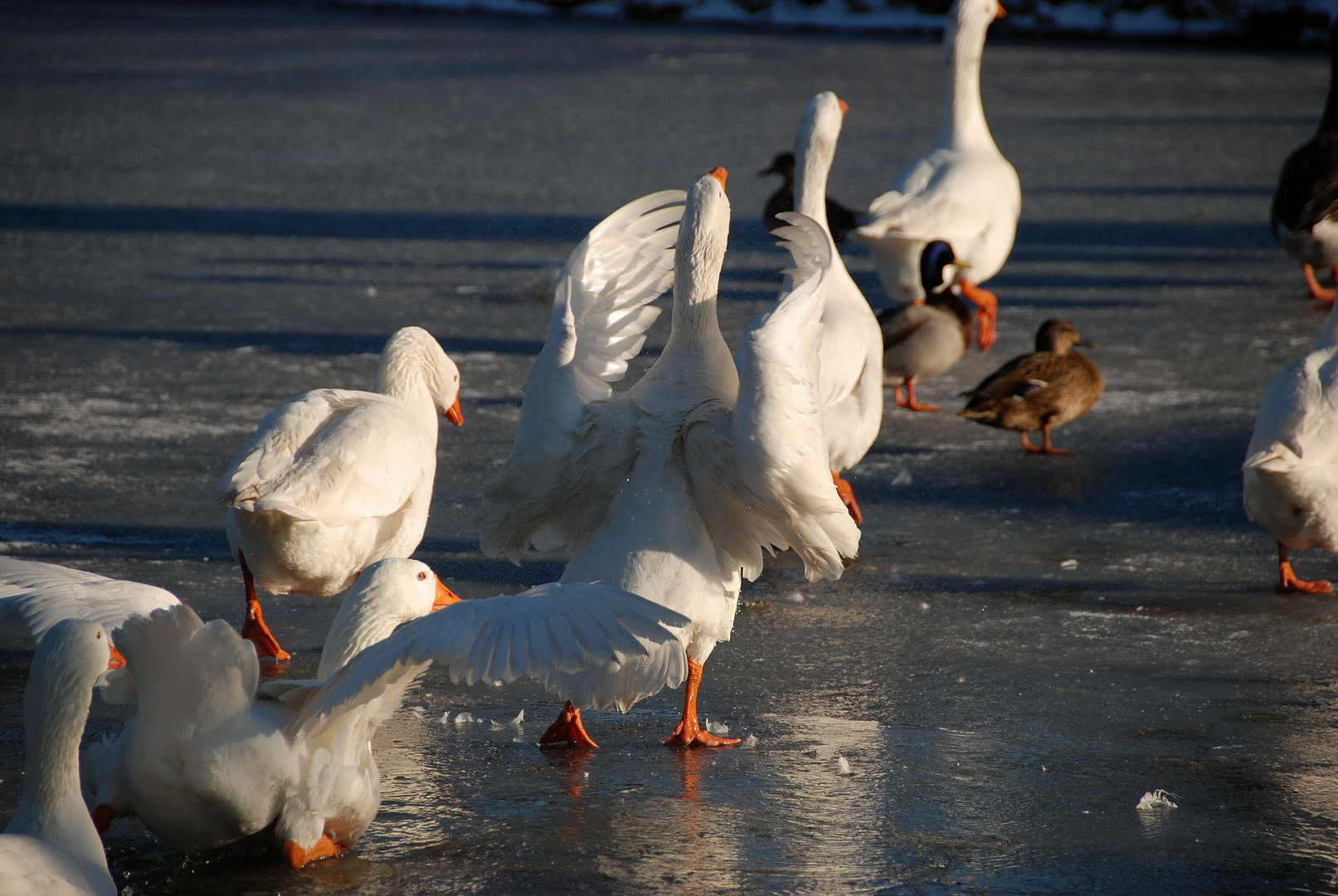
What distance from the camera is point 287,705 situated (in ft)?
10.2

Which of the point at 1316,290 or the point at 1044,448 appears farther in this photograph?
the point at 1316,290

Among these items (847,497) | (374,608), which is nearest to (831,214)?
(847,497)

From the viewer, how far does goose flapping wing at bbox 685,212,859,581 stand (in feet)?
11.3

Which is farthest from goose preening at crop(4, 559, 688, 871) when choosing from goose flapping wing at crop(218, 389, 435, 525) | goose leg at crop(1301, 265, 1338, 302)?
goose leg at crop(1301, 265, 1338, 302)

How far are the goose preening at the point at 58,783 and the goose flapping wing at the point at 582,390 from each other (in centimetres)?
127

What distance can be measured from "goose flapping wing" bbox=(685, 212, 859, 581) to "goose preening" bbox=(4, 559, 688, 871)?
24.1 inches

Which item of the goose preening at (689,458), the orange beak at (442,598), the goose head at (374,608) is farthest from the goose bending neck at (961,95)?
the goose head at (374,608)

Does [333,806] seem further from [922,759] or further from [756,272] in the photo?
[756,272]

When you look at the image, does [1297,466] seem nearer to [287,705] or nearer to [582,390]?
[582,390]

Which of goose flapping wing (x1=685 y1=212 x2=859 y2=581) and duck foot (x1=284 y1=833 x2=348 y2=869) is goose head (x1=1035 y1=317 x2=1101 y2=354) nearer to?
goose flapping wing (x1=685 y1=212 x2=859 y2=581)

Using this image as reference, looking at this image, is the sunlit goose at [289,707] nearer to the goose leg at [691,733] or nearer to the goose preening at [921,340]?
the goose leg at [691,733]

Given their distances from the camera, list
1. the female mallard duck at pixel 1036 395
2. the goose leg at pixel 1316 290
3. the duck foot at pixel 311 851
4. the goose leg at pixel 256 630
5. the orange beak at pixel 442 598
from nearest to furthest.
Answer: the duck foot at pixel 311 851, the orange beak at pixel 442 598, the goose leg at pixel 256 630, the female mallard duck at pixel 1036 395, the goose leg at pixel 1316 290

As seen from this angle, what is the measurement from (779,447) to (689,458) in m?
0.34

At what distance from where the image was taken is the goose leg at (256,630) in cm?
420
